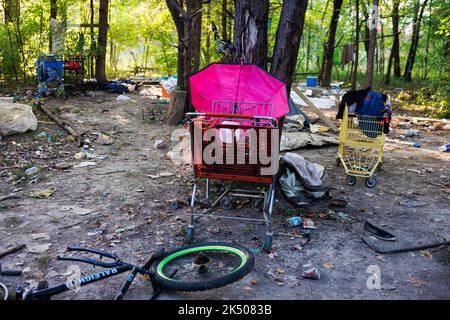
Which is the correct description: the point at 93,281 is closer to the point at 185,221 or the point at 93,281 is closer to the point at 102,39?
the point at 185,221

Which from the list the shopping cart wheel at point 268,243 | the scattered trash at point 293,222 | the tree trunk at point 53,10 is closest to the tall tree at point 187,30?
the tree trunk at point 53,10

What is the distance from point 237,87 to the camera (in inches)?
212

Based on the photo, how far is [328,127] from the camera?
10844mm

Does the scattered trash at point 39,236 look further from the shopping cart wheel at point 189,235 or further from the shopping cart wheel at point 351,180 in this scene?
the shopping cart wheel at point 351,180

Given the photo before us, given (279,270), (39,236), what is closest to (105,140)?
(39,236)

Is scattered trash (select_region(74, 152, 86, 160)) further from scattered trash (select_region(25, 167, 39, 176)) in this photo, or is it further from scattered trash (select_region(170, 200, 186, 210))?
scattered trash (select_region(170, 200, 186, 210))

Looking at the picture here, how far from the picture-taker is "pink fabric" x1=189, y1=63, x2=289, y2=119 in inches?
Result: 207

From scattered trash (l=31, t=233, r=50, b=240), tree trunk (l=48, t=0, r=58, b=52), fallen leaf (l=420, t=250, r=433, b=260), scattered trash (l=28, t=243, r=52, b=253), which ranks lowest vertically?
fallen leaf (l=420, t=250, r=433, b=260)

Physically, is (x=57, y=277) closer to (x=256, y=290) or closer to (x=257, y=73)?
(x=256, y=290)

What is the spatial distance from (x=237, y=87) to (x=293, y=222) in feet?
6.04

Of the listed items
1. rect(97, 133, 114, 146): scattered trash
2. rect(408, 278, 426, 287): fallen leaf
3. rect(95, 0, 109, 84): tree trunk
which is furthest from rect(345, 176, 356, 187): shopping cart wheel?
rect(95, 0, 109, 84): tree trunk

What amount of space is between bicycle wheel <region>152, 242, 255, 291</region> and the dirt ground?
16 centimetres

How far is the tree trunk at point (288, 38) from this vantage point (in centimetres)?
542
